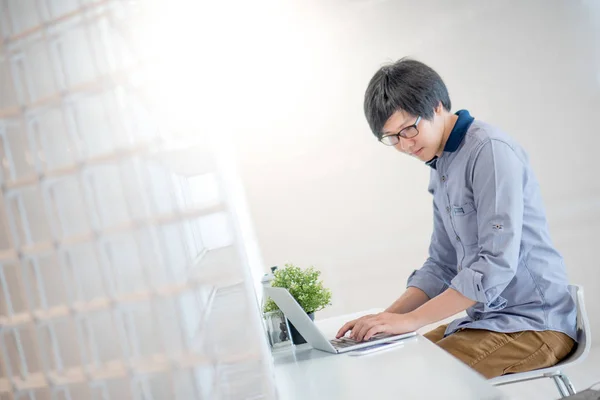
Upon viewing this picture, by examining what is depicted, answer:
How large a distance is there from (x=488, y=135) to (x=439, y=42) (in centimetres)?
253

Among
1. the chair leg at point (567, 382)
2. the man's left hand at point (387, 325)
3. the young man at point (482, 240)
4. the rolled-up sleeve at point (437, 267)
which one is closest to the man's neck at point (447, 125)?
the young man at point (482, 240)

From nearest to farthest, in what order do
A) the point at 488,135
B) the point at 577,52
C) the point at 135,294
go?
the point at 135,294 < the point at 488,135 < the point at 577,52

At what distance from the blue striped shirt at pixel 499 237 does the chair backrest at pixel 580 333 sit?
0.02 meters

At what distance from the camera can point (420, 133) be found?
193 centimetres

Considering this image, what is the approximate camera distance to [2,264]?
29.0 inches

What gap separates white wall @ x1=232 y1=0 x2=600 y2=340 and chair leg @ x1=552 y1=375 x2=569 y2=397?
2380 mm

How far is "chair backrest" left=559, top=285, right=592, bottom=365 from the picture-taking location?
174 cm

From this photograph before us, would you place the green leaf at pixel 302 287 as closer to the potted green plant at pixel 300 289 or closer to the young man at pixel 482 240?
the potted green plant at pixel 300 289

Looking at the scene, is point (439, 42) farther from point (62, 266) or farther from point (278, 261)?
point (62, 266)

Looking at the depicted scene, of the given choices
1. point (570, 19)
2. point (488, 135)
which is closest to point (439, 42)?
point (570, 19)

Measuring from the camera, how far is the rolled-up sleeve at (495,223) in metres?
1.71

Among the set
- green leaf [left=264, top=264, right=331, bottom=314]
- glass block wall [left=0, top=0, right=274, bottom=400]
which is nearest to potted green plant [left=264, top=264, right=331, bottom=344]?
green leaf [left=264, top=264, right=331, bottom=314]

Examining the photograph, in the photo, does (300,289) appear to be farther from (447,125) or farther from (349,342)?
(447,125)

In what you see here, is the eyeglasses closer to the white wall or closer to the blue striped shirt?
the blue striped shirt
